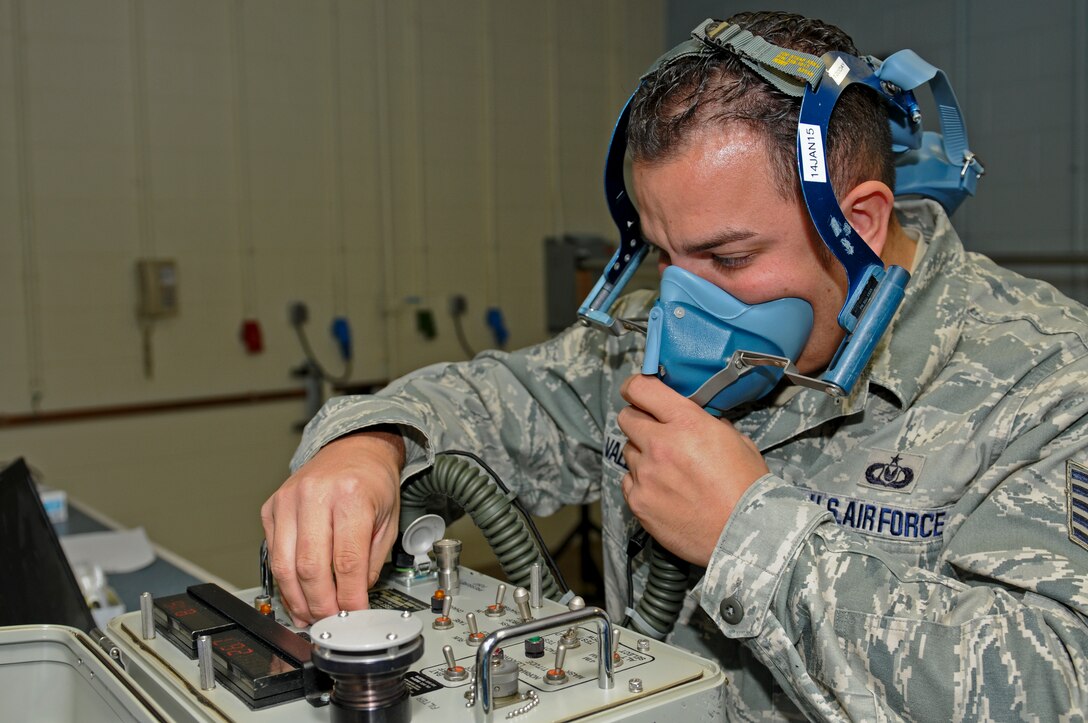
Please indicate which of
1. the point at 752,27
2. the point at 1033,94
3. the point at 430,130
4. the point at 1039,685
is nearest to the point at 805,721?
the point at 1039,685

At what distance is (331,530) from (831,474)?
1.96ft

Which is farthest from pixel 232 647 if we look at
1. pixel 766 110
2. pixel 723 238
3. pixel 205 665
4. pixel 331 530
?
pixel 766 110

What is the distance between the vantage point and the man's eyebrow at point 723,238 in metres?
1.07

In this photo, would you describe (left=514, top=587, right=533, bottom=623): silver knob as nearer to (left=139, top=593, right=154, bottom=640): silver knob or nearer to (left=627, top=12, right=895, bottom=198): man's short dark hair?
(left=139, top=593, right=154, bottom=640): silver knob

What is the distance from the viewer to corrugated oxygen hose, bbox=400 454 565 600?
1155mm

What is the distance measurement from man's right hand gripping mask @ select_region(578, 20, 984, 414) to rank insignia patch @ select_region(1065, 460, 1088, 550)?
218 mm

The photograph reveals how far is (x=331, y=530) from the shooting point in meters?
1.03

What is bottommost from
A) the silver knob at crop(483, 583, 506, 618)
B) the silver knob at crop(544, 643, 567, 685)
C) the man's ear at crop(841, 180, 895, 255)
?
the silver knob at crop(483, 583, 506, 618)

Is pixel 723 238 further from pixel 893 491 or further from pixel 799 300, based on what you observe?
pixel 893 491

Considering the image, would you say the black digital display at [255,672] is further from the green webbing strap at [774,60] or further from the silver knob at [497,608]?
the green webbing strap at [774,60]

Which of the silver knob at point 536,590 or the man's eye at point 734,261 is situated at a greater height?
the man's eye at point 734,261

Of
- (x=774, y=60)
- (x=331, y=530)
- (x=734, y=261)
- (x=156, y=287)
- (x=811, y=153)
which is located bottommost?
(x=331, y=530)

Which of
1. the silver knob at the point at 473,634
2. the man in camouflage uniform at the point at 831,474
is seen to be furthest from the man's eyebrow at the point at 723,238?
the silver knob at the point at 473,634

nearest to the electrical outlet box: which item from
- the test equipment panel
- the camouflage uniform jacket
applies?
the camouflage uniform jacket
